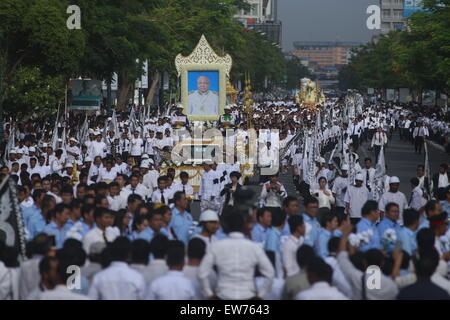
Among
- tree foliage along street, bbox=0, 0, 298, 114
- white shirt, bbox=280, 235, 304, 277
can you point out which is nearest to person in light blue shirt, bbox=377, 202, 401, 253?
white shirt, bbox=280, 235, 304, 277

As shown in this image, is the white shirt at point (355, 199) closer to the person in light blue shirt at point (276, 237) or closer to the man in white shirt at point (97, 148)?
the person in light blue shirt at point (276, 237)

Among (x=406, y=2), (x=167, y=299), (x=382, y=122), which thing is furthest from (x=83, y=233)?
(x=406, y=2)

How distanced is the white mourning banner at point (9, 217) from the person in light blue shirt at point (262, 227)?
7.85 ft

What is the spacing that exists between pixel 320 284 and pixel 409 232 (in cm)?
286

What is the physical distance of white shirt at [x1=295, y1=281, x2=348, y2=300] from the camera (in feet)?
29.2

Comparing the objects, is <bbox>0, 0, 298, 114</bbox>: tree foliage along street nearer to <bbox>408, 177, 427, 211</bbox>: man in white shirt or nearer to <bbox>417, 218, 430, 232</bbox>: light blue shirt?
<bbox>408, 177, 427, 211</bbox>: man in white shirt

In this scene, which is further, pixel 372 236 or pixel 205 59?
pixel 205 59

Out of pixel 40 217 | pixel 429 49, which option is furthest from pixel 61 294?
pixel 429 49

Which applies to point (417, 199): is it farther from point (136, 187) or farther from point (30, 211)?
point (30, 211)

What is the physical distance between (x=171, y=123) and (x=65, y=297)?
25.9m

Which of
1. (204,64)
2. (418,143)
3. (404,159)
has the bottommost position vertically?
(404,159)

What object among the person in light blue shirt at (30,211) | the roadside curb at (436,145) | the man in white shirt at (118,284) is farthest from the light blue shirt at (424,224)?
the roadside curb at (436,145)

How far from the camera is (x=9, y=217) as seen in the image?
11359 mm

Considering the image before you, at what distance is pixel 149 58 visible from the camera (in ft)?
155
